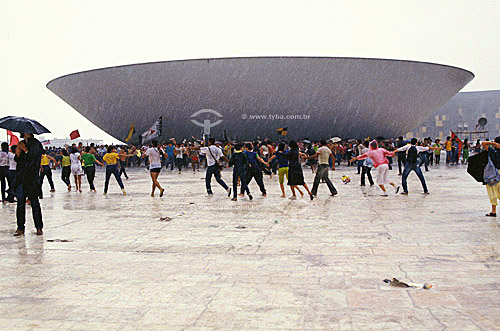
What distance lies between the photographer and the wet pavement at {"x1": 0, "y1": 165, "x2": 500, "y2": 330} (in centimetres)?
388

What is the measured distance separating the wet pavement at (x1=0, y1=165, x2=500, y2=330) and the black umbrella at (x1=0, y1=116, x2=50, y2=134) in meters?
1.47

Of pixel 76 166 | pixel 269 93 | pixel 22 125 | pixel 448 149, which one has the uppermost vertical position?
pixel 269 93

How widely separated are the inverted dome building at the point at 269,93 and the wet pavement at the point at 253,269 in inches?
1173

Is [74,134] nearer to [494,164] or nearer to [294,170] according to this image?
[294,170]

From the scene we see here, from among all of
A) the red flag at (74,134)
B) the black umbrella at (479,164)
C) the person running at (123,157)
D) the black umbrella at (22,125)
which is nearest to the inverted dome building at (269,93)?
the red flag at (74,134)

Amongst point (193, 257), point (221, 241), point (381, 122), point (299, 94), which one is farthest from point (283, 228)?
point (381, 122)

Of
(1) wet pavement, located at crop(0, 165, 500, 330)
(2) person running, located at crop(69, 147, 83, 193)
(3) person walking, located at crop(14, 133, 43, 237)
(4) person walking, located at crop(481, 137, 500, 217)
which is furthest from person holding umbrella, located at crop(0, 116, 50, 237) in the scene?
(2) person running, located at crop(69, 147, 83, 193)

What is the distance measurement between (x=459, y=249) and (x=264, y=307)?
9.85ft

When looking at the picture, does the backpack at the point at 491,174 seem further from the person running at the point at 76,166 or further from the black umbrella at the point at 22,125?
the person running at the point at 76,166

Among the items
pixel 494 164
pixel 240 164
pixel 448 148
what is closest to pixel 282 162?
pixel 240 164

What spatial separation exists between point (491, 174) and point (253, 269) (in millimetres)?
5167

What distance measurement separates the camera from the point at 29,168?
7.74m

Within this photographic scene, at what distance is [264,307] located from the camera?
4.10 metres

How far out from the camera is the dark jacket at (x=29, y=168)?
769 cm
